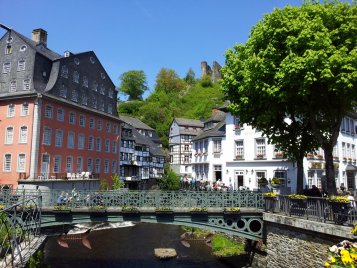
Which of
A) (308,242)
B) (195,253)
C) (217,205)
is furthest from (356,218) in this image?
(195,253)

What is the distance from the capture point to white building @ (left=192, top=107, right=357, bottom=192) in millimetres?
32875

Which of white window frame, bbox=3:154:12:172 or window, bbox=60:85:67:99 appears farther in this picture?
window, bbox=60:85:67:99

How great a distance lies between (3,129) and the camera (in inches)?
1582

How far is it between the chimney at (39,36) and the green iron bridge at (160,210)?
32.2 meters

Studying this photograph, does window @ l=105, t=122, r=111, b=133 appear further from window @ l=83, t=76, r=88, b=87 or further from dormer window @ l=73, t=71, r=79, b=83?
dormer window @ l=73, t=71, r=79, b=83

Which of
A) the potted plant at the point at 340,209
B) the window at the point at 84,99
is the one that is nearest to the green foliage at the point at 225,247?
the potted plant at the point at 340,209

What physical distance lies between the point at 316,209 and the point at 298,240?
184cm

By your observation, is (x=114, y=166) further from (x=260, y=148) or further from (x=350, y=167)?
(x=350, y=167)

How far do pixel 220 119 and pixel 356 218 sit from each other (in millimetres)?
33271

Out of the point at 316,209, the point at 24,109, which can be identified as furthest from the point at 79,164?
the point at 316,209

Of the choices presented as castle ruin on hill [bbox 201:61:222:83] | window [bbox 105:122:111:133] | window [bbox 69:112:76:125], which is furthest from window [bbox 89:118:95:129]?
castle ruin on hill [bbox 201:61:222:83]

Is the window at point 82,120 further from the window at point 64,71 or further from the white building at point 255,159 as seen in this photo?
the white building at point 255,159

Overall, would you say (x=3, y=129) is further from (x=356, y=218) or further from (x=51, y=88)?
(x=356, y=218)

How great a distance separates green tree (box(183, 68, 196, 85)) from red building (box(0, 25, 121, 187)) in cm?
8435
